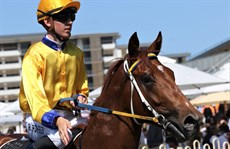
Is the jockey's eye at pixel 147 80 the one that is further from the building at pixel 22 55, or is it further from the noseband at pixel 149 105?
the building at pixel 22 55

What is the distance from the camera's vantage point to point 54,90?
4.57 m

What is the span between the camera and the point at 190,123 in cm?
384

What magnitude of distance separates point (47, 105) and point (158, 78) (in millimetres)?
921

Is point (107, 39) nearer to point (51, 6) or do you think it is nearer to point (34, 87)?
point (51, 6)

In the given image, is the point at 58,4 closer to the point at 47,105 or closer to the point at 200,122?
the point at 47,105

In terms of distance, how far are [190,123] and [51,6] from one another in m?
1.58

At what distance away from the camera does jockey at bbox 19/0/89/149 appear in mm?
4316

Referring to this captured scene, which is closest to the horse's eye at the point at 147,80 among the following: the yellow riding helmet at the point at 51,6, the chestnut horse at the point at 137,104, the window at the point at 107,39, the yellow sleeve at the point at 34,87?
the chestnut horse at the point at 137,104

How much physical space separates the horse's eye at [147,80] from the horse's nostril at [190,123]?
1.32 ft

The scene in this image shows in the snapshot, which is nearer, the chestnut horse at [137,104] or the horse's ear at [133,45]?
the chestnut horse at [137,104]

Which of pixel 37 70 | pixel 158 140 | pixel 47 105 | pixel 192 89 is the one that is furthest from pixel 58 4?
pixel 192 89

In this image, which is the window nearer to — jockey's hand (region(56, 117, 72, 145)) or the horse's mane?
the horse's mane

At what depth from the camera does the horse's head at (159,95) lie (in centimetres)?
385

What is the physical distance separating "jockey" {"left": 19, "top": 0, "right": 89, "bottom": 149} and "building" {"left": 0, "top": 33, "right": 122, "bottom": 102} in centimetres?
11860
